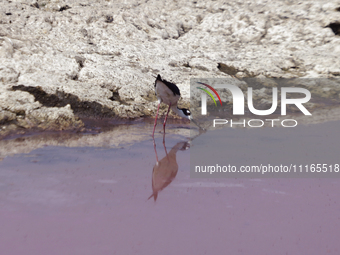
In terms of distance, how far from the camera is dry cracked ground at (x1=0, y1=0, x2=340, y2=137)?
8.31 m

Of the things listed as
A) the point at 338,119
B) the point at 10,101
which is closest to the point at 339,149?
the point at 338,119

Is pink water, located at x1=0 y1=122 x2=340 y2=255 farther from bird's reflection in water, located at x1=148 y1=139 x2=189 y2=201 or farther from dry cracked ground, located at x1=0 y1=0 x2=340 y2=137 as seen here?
dry cracked ground, located at x1=0 y1=0 x2=340 y2=137

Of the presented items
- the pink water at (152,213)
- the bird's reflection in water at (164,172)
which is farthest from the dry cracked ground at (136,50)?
the pink water at (152,213)

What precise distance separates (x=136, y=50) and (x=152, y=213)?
877 centimetres

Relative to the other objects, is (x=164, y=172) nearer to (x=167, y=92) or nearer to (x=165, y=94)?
(x=167, y=92)

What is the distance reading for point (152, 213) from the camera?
3.24 m

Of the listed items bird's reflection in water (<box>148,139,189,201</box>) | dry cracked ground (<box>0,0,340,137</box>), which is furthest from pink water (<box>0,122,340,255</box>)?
dry cracked ground (<box>0,0,340,137</box>)

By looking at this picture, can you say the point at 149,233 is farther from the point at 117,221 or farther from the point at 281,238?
the point at 281,238

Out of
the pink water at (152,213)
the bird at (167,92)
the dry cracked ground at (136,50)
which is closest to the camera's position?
the pink water at (152,213)

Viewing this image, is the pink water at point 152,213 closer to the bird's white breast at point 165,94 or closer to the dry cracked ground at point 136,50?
the bird's white breast at point 165,94

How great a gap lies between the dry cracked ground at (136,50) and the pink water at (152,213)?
3.30 meters

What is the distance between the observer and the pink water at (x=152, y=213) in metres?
2.67

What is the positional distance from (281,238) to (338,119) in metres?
6.91

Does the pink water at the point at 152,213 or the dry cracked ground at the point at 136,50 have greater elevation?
the dry cracked ground at the point at 136,50
